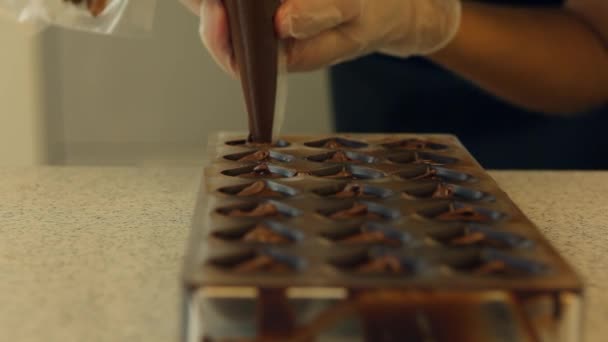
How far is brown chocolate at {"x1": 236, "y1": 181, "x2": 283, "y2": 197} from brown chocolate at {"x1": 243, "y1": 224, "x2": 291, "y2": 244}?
0.30ft

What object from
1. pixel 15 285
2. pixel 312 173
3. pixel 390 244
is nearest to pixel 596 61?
pixel 312 173

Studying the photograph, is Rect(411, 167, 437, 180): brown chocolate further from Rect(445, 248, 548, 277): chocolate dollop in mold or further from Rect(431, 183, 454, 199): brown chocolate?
Rect(445, 248, 548, 277): chocolate dollop in mold

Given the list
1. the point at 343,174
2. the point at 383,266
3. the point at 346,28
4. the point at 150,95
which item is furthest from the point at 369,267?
the point at 150,95

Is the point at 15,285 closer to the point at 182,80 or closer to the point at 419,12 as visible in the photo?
the point at 419,12

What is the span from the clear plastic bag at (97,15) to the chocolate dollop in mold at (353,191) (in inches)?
15.1

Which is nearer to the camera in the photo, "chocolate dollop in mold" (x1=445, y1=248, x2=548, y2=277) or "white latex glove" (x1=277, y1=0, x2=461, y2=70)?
"chocolate dollop in mold" (x1=445, y1=248, x2=548, y2=277)

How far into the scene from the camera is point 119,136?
7.09ft

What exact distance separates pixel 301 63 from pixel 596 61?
0.55 meters

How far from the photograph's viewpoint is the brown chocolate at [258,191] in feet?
2.05

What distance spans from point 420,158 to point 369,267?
12.7 inches

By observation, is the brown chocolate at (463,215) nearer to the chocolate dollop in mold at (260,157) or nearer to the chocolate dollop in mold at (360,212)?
the chocolate dollop in mold at (360,212)

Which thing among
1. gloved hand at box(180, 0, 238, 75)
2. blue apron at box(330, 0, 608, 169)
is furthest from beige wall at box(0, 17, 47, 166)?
gloved hand at box(180, 0, 238, 75)

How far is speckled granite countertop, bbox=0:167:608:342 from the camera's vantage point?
1.71 ft

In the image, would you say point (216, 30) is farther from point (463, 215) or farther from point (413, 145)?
point (463, 215)
